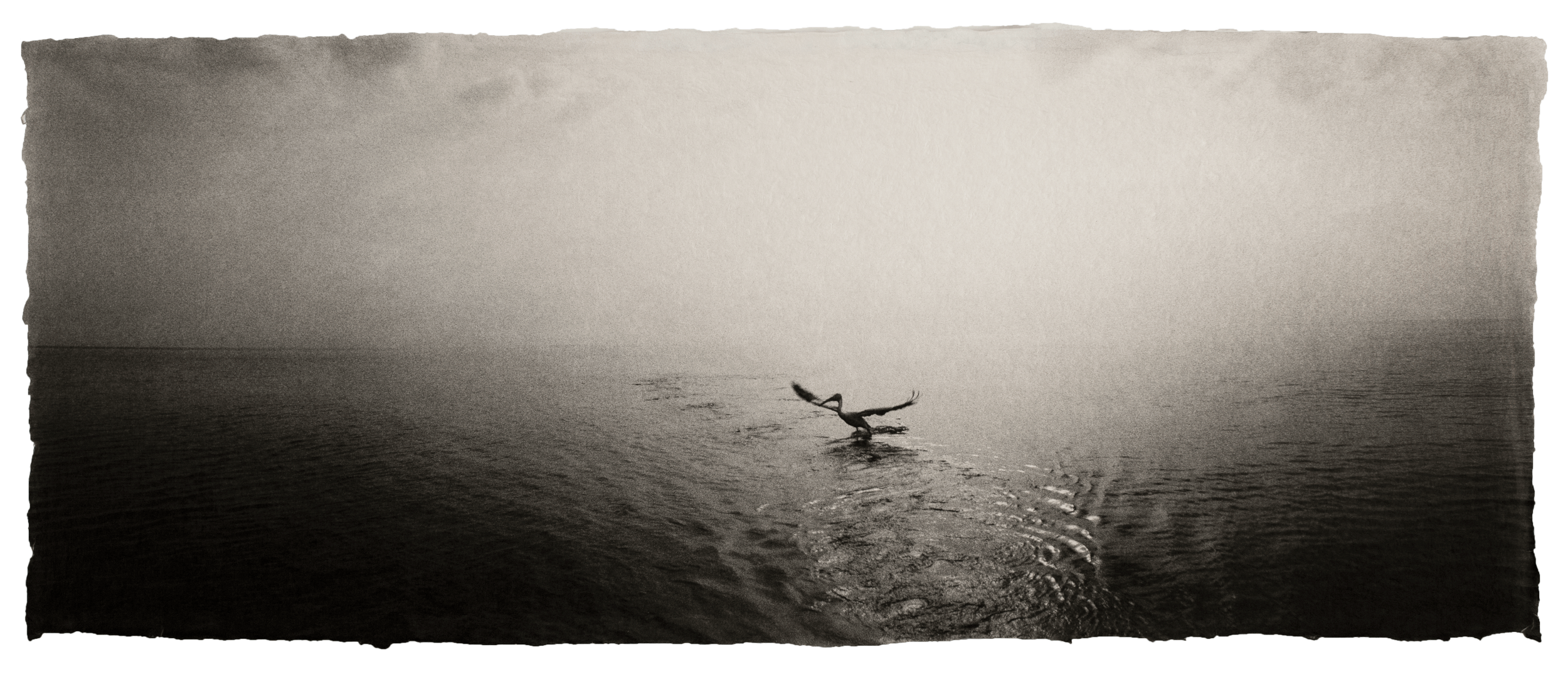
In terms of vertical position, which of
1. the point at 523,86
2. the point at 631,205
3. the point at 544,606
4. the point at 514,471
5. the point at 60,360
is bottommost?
the point at 544,606

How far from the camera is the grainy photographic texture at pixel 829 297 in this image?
2.68 meters

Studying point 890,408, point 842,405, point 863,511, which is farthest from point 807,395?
point 863,511

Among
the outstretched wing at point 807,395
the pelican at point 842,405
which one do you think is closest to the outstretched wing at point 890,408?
the pelican at point 842,405

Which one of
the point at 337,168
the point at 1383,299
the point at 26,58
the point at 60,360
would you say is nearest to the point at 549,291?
the point at 337,168

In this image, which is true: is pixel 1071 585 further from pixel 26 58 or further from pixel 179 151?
pixel 26 58

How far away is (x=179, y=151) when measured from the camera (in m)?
2.82

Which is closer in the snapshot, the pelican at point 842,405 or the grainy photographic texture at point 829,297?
the grainy photographic texture at point 829,297

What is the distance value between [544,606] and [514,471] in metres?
0.62

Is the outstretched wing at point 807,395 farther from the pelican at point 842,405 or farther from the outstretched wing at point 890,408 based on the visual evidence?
the outstretched wing at point 890,408

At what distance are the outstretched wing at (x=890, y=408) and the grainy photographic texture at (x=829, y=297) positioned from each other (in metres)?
0.04

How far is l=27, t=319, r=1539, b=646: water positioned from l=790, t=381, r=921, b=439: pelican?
45 mm

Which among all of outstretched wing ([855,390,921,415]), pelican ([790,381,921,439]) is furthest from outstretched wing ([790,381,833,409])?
outstretched wing ([855,390,921,415])

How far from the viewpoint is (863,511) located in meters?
2.76

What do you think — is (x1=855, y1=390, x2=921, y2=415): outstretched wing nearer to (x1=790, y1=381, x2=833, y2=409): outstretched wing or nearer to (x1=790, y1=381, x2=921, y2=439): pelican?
(x1=790, y1=381, x2=921, y2=439): pelican
